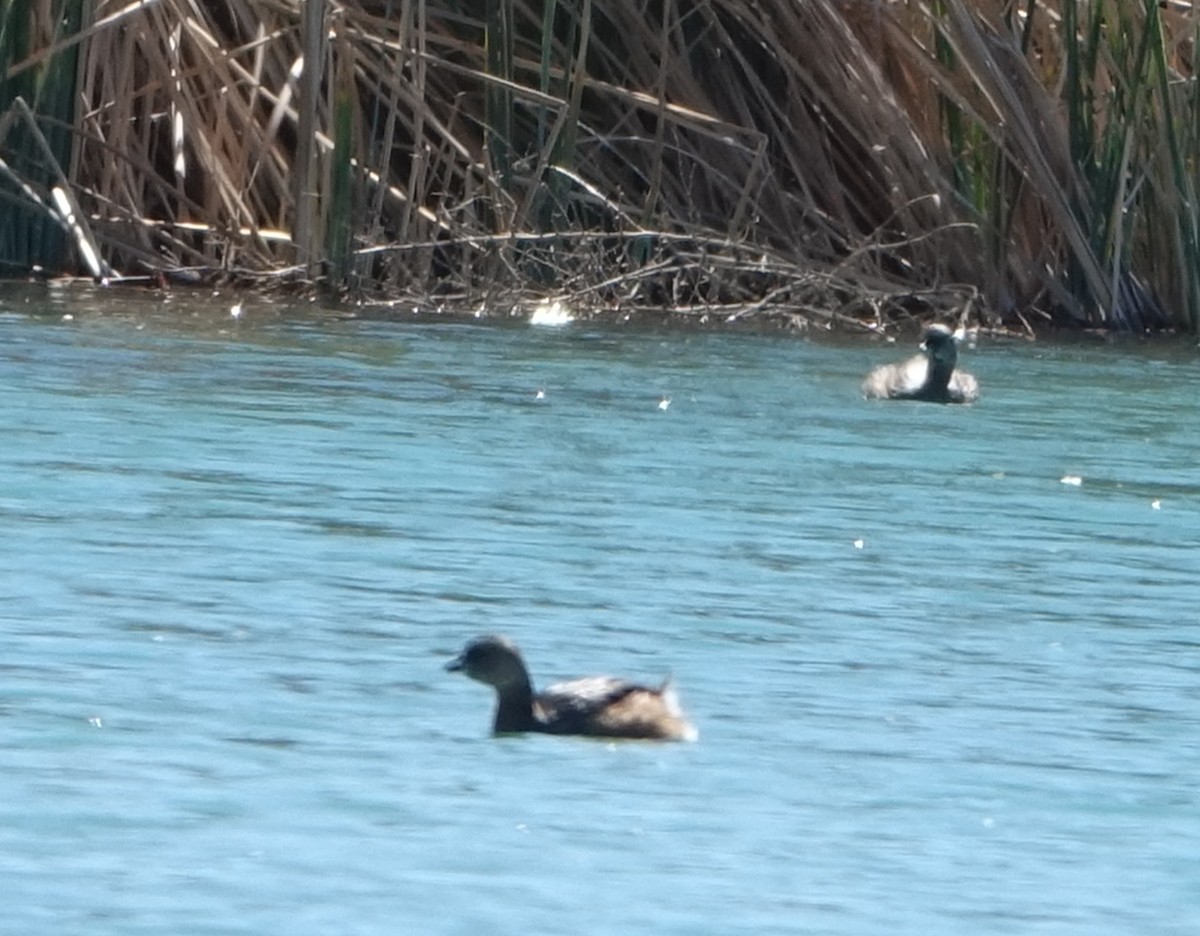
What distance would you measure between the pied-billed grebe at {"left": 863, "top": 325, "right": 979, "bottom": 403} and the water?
110 mm

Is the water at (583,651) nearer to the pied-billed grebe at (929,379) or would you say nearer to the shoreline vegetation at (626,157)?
the pied-billed grebe at (929,379)

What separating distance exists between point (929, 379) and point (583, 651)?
5630 mm

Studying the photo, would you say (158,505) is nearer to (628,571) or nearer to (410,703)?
(628,571)

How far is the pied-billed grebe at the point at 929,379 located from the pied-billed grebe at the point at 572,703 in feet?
20.7

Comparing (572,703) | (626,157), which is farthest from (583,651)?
(626,157)

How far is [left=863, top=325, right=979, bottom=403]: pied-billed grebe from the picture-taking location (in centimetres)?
1222

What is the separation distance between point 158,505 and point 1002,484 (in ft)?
9.39

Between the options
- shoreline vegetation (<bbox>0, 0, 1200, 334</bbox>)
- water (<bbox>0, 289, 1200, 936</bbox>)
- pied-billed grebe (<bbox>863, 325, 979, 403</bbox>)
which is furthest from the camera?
shoreline vegetation (<bbox>0, 0, 1200, 334</bbox>)

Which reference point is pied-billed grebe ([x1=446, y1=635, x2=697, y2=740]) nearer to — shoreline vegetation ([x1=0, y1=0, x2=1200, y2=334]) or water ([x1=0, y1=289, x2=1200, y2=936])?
water ([x1=0, y1=289, x2=1200, y2=936])

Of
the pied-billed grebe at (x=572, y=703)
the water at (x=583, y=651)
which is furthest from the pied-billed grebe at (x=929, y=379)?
the pied-billed grebe at (x=572, y=703)

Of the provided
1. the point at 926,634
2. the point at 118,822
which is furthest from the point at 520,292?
the point at 118,822

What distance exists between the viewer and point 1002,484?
32.9ft

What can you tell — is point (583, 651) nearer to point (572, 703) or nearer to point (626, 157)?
point (572, 703)

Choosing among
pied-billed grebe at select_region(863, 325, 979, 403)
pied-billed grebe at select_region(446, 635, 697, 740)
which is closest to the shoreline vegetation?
pied-billed grebe at select_region(863, 325, 979, 403)
